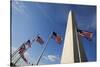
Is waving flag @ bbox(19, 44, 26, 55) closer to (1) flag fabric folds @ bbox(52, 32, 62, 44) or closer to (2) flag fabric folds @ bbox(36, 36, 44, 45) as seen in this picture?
(2) flag fabric folds @ bbox(36, 36, 44, 45)

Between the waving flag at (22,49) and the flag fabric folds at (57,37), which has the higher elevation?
the flag fabric folds at (57,37)

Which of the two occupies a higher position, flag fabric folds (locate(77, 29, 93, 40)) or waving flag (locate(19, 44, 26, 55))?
flag fabric folds (locate(77, 29, 93, 40))

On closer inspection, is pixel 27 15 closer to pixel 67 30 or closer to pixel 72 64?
pixel 67 30

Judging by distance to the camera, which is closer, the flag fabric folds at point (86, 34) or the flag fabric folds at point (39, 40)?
the flag fabric folds at point (39, 40)

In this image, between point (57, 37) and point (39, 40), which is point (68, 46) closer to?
point (57, 37)

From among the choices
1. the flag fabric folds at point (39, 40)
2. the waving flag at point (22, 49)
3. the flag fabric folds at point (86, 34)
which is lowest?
the waving flag at point (22, 49)

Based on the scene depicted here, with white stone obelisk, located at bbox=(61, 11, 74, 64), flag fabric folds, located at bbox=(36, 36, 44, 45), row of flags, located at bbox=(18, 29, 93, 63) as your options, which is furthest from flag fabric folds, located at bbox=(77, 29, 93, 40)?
flag fabric folds, located at bbox=(36, 36, 44, 45)

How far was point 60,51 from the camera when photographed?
7.16 ft

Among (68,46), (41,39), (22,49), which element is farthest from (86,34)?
(22,49)

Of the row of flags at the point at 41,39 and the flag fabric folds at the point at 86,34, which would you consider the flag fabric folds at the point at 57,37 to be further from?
the flag fabric folds at the point at 86,34

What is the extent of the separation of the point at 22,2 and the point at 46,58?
65 centimetres

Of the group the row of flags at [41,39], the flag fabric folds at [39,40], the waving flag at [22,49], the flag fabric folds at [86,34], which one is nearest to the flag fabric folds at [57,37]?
the row of flags at [41,39]

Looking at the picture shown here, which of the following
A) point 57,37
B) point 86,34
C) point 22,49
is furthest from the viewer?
point 86,34
